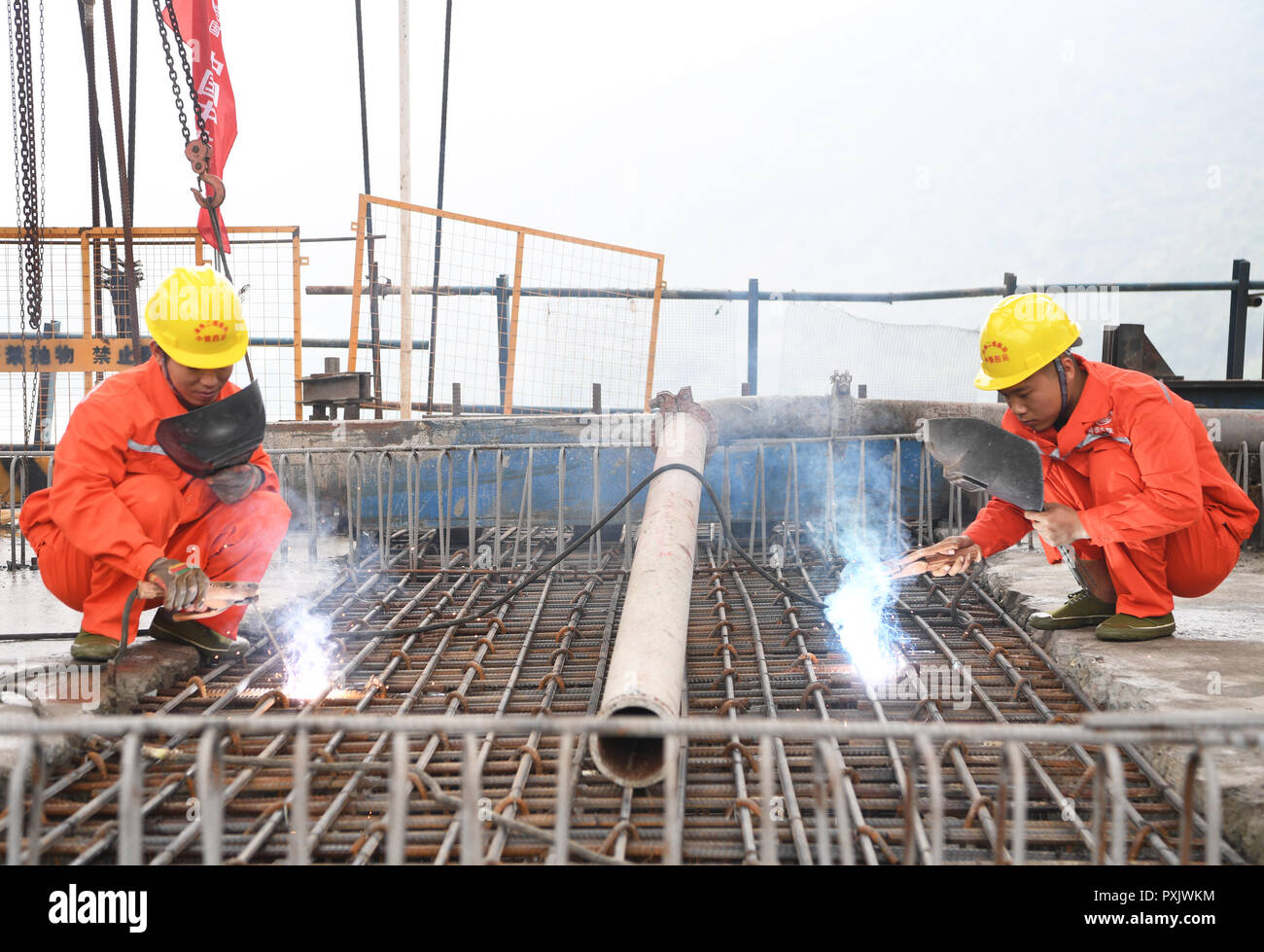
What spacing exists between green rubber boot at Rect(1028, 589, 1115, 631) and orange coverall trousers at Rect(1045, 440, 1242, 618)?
17cm

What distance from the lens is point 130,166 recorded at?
741 cm

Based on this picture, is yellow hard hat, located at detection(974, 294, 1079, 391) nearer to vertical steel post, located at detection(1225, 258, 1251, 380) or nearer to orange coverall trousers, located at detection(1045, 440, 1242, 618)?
orange coverall trousers, located at detection(1045, 440, 1242, 618)

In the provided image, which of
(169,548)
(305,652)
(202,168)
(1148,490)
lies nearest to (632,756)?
(305,652)

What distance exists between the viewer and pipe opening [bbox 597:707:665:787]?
2.85 m

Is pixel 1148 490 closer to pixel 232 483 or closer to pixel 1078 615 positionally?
pixel 1078 615

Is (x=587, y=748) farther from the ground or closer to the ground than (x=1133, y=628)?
closer to the ground

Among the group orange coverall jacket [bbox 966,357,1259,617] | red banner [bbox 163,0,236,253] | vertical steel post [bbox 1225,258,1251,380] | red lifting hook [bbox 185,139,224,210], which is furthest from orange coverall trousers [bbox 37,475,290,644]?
vertical steel post [bbox 1225,258,1251,380]

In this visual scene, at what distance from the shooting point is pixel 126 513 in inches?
139

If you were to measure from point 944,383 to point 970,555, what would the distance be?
5.85 meters

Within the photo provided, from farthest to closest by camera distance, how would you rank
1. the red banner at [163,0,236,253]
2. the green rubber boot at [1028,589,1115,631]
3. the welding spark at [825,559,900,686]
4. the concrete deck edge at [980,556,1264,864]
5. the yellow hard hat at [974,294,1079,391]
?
1. the red banner at [163,0,236,253]
2. the green rubber boot at [1028,589,1115,631]
3. the welding spark at [825,559,900,686]
4. the yellow hard hat at [974,294,1079,391]
5. the concrete deck edge at [980,556,1264,864]

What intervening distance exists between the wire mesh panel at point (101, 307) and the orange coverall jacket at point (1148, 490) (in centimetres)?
645

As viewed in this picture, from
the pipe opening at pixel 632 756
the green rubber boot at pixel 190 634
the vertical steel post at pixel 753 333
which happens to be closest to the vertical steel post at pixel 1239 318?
the vertical steel post at pixel 753 333

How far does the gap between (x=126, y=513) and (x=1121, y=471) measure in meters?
3.86
